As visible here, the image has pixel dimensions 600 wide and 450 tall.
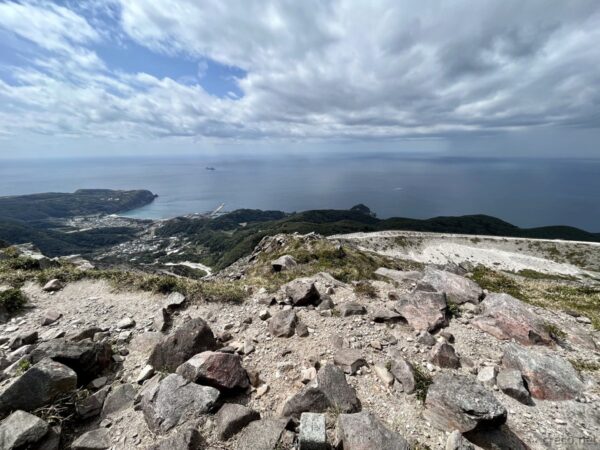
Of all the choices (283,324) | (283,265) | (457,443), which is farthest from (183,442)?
(283,265)

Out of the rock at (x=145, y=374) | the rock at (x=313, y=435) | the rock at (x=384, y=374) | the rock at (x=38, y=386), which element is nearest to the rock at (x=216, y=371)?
the rock at (x=145, y=374)

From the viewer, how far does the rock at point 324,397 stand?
5719 mm

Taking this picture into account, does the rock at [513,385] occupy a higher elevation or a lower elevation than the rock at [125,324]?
higher

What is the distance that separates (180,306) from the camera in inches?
427

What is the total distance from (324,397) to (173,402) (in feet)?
10.4

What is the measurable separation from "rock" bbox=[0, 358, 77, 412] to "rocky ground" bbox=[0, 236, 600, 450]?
0.02 m

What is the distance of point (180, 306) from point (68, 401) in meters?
5.17

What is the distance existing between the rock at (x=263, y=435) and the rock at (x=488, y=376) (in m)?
5.11

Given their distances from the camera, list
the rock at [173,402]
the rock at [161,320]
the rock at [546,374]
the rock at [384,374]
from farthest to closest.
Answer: the rock at [161,320]
the rock at [384,374]
the rock at [546,374]
the rock at [173,402]

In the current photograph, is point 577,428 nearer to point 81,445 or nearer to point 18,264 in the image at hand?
point 81,445

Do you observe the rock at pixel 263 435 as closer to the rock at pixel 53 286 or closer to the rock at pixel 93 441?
the rock at pixel 93 441

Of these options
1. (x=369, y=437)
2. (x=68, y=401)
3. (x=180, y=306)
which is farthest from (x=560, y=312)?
Answer: (x=68, y=401)

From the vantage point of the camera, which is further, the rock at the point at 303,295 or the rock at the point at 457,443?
the rock at the point at 303,295

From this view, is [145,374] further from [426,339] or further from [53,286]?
[53,286]
